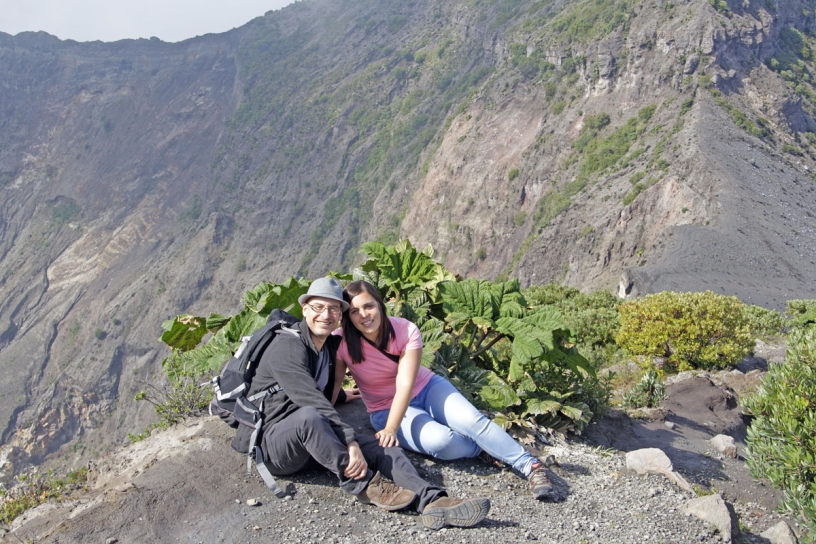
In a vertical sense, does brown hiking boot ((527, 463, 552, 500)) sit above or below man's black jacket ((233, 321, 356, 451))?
below

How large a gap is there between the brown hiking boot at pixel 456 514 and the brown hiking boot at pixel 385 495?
0.49 ft

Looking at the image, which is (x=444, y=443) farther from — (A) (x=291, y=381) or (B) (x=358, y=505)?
(A) (x=291, y=381)

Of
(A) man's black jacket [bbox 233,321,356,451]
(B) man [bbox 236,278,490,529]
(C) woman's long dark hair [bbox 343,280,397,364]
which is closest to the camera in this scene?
(B) man [bbox 236,278,490,529]

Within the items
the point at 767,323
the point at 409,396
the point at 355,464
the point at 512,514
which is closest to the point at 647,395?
the point at 512,514

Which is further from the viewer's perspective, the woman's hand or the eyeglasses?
the eyeglasses

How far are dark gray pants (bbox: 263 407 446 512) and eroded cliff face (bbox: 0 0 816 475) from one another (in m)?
24.4

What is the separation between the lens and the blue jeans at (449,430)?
161 inches

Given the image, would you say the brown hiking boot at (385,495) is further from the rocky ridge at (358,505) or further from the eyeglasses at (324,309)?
the eyeglasses at (324,309)

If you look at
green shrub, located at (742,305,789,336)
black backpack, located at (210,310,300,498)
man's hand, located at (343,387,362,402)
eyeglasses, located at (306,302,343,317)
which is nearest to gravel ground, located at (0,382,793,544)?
black backpack, located at (210,310,300,498)

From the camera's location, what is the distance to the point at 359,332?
163 inches

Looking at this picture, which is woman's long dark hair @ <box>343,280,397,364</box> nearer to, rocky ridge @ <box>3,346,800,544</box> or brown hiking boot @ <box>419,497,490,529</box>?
rocky ridge @ <box>3,346,800,544</box>

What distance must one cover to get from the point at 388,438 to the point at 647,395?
4.35m

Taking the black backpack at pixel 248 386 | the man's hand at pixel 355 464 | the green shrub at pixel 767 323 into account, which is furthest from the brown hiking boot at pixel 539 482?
the green shrub at pixel 767 323

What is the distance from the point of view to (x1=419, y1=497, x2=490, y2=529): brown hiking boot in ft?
11.4
